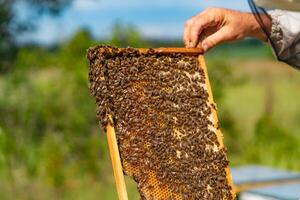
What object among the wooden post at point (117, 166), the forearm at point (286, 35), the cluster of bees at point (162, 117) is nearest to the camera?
the wooden post at point (117, 166)

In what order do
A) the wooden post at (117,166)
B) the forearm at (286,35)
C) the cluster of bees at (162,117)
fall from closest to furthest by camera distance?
the wooden post at (117,166)
the cluster of bees at (162,117)
the forearm at (286,35)

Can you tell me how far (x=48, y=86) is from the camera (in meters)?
7.89

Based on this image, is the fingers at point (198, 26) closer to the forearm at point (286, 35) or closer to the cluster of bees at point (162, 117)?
the cluster of bees at point (162, 117)

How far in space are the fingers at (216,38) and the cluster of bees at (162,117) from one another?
0.23 feet

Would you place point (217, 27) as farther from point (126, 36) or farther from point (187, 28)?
point (126, 36)

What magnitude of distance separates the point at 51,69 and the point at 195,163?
552 centimetres

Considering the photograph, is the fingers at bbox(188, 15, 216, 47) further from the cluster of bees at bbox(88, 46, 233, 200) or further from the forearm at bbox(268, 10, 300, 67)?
the forearm at bbox(268, 10, 300, 67)

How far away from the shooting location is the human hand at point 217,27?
2740 millimetres

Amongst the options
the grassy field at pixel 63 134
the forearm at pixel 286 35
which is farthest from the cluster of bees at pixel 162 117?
the grassy field at pixel 63 134

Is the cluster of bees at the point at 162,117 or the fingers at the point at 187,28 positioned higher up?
the fingers at the point at 187,28

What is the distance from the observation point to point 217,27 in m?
2.79

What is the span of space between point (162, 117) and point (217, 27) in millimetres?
409

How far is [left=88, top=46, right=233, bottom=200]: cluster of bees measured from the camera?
2531 millimetres

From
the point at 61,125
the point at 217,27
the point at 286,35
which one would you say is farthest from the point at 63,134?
the point at 286,35
